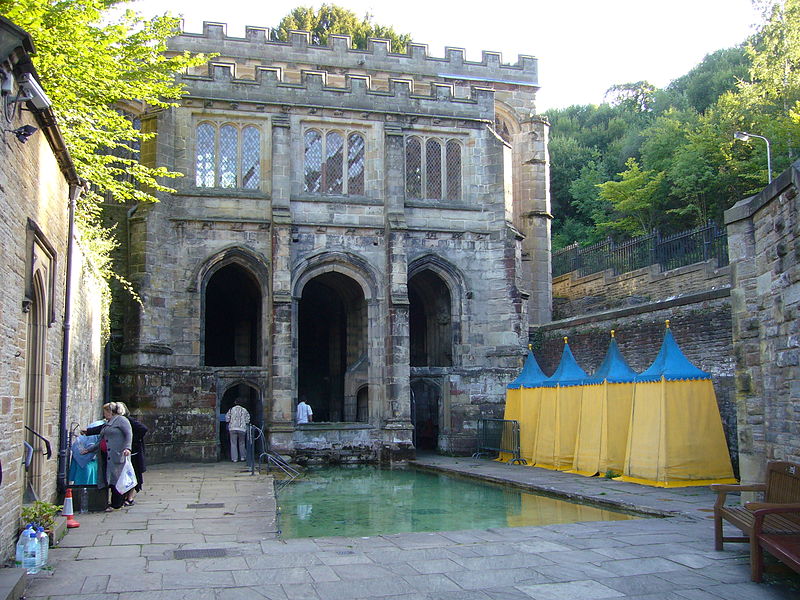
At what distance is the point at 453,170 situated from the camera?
2425 centimetres

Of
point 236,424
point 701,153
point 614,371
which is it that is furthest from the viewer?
point 701,153

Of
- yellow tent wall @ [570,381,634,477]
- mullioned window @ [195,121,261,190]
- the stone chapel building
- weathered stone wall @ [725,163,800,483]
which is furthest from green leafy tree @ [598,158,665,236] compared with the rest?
weathered stone wall @ [725,163,800,483]

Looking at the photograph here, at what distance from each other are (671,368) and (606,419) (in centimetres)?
194

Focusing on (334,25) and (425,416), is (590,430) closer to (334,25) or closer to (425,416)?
(425,416)

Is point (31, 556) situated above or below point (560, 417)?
below

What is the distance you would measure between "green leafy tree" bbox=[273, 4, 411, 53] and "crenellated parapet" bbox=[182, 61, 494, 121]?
16704 mm

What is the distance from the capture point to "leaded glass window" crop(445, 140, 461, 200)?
24.2 m

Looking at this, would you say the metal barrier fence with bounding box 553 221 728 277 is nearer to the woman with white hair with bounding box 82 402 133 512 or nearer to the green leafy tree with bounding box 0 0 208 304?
the green leafy tree with bounding box 0 0 208 304

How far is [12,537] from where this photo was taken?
776 cm

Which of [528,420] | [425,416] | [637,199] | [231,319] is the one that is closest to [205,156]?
[231,319]

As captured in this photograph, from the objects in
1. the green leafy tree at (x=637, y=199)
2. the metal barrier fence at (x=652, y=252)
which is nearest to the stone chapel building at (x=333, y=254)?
the metal barrier fence at (x=652, y=252)

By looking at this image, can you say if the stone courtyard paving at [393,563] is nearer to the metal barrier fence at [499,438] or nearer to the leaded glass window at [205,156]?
the metal barrier fence at [499,438]

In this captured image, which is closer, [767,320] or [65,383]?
[767,320]

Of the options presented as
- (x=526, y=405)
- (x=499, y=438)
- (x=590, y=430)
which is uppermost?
(x=526, y=405)
